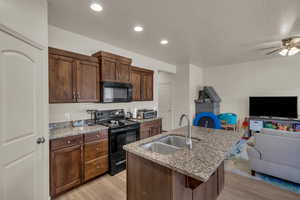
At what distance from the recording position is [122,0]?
1812 millimetres

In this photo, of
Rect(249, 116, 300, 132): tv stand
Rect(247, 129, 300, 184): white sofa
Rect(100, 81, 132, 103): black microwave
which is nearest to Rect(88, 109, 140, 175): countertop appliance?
Rect(100, 81, 132, 103): black microwave

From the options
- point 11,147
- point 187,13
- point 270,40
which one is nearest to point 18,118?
point 11,147

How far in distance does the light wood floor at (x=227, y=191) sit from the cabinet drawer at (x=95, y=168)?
143 mm

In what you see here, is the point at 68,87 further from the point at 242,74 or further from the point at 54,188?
the point at 242,74

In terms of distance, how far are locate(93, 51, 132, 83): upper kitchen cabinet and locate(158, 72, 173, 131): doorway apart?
2.97 metres

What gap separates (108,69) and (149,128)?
1.74m

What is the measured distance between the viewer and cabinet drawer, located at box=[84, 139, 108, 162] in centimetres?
230

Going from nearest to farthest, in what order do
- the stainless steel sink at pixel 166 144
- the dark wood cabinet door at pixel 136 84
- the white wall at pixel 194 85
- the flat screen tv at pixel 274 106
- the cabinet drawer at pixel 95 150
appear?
the stainless steel sink at pixel 166 144
the cabinet drawer at pixel 95 150
the dark wood cabinet door at pixel 136 84
the flat screen tv at pixel 274 106
the white wall at pixel 194 85

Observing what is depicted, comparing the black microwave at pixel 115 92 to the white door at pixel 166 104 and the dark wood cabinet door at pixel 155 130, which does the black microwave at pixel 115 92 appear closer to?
the dark wood cabinet door at pixel 155 130

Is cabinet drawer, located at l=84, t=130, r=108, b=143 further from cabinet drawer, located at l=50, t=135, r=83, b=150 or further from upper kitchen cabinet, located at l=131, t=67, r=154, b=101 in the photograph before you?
upper kitchen cabinet, located at l=131, t=67, r=154, b=101

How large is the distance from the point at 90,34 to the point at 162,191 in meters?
2.96

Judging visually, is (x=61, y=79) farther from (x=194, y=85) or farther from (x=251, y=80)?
(x=251, y=80)

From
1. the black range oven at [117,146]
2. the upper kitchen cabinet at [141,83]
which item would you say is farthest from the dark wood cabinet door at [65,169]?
the upper kitchen cabinet at [141,83]

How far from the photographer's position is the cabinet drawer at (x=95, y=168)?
2.31 metres
